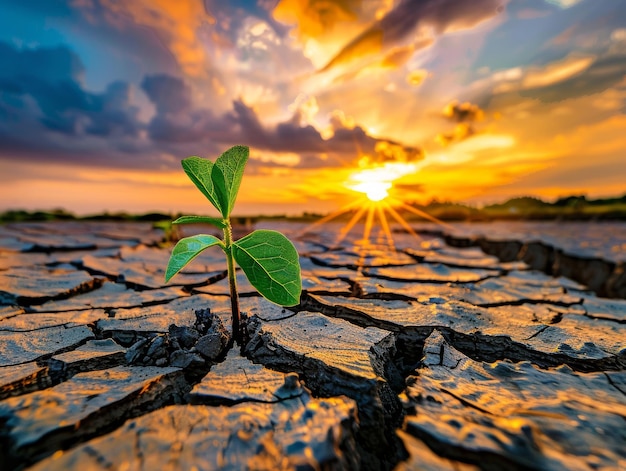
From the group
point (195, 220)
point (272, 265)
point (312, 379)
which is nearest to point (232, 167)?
point (195, 220)

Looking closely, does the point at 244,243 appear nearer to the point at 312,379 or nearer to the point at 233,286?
the point at 233,286

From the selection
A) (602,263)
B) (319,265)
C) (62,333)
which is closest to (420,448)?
(62,333)

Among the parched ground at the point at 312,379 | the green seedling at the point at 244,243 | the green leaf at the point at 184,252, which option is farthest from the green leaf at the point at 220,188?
the parched ground at the point at 312,379

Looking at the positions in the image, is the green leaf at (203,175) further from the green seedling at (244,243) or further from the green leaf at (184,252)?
the green leaf at (184,252)

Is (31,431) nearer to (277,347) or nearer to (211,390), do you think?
(211,390)

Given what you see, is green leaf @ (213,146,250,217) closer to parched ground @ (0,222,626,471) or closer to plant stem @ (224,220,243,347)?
plant stem @ (224,220,243,347)

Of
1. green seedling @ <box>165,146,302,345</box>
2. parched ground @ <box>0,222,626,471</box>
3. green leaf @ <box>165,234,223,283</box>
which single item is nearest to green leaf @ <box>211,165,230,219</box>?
green seedling @ <box>165,146,302,345</box>
